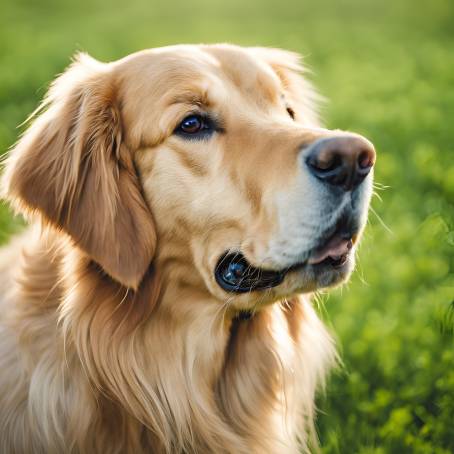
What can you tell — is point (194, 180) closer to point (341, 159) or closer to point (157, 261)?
point (157, 261)

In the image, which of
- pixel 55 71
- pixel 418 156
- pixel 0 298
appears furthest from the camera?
pixel 55 71

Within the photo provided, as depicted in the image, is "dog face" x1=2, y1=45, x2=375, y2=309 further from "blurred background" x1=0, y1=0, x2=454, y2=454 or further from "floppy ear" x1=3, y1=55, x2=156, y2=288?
"blurred background" x1=0, y1=0, x2=454, y2=454

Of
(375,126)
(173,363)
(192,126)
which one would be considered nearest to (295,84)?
(192,126)

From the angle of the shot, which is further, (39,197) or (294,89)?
(294,89)

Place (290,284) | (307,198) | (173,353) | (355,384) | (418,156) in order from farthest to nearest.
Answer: (418,156) < (355,384) < (173,353) < (290,284) < (307,198)

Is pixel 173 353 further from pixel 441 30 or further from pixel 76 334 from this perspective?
pixel 441 30

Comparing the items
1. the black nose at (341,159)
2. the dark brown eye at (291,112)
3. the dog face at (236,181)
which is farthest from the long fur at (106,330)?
the dark brown eye at (291,112)

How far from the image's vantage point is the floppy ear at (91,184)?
2965 millimetres

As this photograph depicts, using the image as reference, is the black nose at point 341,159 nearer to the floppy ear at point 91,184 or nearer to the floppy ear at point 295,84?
the floppy ear at point 91,184

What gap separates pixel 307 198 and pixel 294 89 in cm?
145

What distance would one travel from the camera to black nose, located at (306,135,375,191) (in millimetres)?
2555

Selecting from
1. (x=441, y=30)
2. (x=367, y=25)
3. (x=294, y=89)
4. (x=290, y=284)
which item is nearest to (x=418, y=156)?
(x=294, y=89)

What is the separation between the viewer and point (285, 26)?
1567 centimetres

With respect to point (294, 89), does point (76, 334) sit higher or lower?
lower
